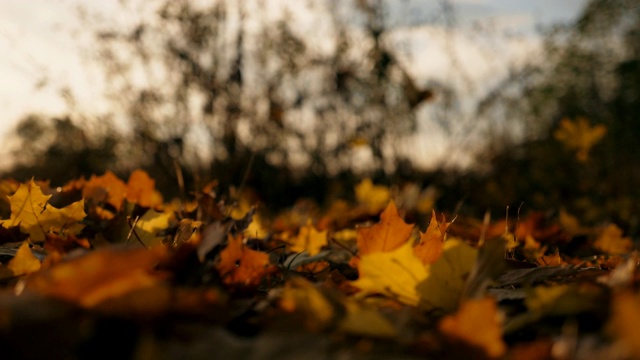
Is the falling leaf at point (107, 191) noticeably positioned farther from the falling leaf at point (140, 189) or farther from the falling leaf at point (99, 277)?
the falling leaf at point (99, 277)

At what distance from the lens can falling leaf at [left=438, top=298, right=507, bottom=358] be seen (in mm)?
560

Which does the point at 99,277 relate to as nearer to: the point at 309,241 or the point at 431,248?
the point at 431,248

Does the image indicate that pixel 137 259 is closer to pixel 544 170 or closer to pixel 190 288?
pixel 190 288

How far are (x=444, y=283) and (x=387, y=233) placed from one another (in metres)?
0.18

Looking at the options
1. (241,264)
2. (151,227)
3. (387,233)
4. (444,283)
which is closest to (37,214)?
(151,227)

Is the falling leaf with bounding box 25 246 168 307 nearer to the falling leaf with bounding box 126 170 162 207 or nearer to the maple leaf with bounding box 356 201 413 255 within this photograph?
the maple leaf with bounding box 356 201 413 255

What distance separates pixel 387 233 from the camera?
3.01 ft

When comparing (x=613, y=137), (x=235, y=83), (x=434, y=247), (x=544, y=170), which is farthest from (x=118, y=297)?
(x=613, y=137)

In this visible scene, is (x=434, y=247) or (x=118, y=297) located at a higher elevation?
(x=118, y=297)

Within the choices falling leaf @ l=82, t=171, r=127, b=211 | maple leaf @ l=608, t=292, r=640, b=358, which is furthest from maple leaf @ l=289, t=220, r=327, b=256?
maple leaf @ l=608, t=292, r=640, b=358

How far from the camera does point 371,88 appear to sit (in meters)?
5.77

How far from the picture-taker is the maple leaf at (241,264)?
82cm

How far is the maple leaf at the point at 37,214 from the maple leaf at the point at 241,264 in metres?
0.42

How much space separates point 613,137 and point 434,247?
6.34 meters
